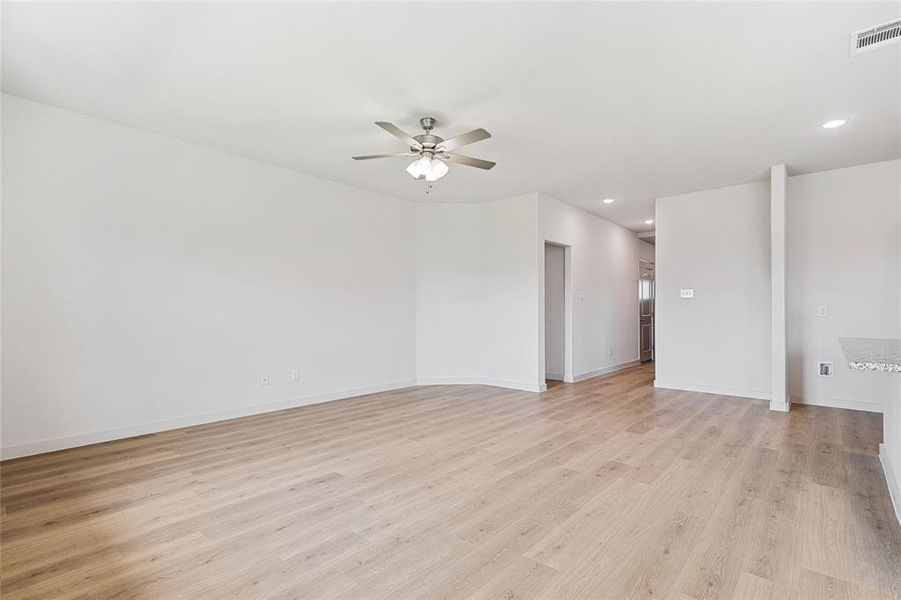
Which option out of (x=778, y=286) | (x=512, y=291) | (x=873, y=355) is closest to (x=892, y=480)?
(x=873, y=355)

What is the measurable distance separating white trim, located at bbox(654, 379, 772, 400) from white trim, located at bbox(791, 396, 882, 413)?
337 mm

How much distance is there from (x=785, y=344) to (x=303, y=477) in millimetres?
5210

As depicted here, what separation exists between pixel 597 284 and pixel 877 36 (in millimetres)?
5120

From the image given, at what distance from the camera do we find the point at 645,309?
9.37 meters

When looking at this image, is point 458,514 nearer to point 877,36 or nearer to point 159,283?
point 159,283

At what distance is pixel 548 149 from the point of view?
169 inches

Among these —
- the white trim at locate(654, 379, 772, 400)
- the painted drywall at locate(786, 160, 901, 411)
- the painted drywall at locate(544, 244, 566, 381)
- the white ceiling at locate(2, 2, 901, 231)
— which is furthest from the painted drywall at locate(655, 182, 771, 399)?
the painted drywall at locate(544, 244, 566, 381)

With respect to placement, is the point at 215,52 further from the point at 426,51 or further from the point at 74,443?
the point at 74,443

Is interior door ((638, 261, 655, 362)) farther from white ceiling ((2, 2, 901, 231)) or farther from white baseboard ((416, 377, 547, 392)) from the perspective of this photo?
white ceiling ((2, 2, 901, 231))

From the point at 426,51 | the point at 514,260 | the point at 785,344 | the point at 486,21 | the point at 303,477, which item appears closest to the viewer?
the point at 486,21

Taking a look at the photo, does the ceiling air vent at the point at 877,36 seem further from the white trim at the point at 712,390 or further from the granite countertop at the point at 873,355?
the white trim at the point at 712,390

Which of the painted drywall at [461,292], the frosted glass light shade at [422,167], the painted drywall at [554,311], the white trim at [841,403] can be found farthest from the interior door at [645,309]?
the frosted glass light shade at [422,167]

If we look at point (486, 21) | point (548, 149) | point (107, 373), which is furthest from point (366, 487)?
point (548, 149)

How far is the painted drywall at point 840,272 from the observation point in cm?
477
